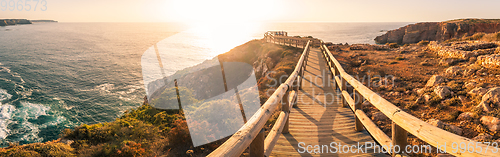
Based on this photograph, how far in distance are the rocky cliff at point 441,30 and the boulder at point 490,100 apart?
48.3 meters

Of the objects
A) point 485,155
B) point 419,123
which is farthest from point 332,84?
point 485,155

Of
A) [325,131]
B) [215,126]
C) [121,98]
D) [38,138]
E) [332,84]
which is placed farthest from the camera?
[121,98]

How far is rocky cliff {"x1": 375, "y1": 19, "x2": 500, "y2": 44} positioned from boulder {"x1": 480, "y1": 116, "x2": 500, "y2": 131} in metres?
49.2

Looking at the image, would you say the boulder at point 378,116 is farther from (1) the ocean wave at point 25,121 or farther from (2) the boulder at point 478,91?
(1) the ocean wave at point 25,121

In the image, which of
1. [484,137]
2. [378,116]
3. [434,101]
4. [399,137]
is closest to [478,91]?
[434,101]

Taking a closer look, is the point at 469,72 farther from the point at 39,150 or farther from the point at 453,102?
the point at 39,150

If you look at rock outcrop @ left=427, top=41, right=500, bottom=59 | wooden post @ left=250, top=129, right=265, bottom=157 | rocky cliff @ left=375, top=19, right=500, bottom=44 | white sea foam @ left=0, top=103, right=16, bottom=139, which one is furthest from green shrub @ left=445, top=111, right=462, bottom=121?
rocky cliff @ left=375, top=19, right=500, bottom=44

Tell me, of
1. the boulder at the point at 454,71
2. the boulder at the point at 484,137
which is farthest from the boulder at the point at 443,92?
the boulder at the point at 454,71

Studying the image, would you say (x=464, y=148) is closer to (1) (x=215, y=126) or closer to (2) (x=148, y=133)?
(1) (x=215, y=126)

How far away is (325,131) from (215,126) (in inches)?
139

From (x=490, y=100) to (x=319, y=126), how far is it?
4443 millimetres

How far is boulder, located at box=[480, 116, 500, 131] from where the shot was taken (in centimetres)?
449

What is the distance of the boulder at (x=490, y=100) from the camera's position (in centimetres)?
507

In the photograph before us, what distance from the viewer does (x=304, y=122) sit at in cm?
457
